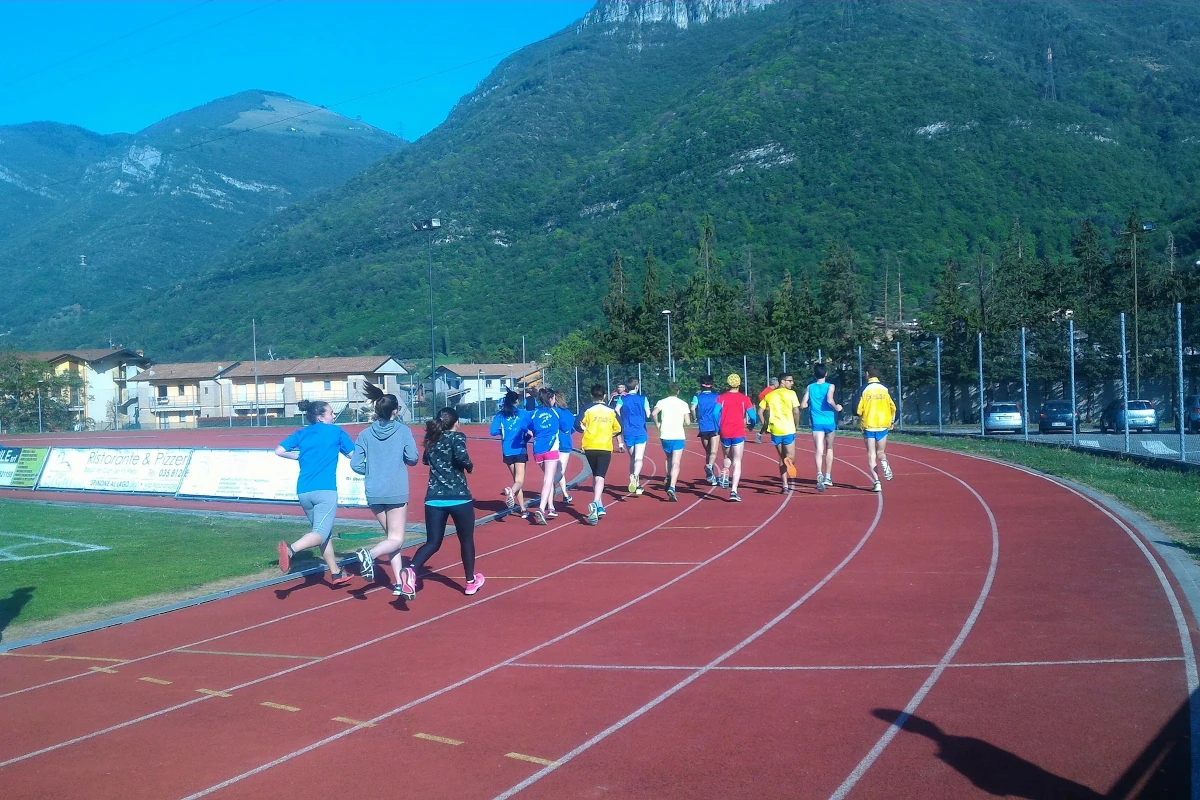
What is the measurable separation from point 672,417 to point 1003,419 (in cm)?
1917

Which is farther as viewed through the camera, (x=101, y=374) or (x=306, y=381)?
(x=101, y=374)

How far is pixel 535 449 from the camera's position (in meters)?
13.3

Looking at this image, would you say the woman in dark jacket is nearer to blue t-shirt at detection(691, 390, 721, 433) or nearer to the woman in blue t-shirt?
the woman in blue t-shirt

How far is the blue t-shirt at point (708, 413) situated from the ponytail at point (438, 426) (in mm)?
6827

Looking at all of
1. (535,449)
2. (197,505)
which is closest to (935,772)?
(535,449)

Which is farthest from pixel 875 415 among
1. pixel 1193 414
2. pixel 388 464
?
pixel 1193 414

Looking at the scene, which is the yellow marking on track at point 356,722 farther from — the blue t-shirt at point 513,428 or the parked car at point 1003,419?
the parked car at point 1003,419

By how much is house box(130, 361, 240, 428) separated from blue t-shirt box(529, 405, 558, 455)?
66351 mm

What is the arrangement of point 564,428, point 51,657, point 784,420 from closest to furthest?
point 51,657 → point 564,428 → point 784,420

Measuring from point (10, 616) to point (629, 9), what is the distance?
16655cm

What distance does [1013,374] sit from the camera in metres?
31.4

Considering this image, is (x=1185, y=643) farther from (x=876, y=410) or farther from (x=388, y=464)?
(x=876, y=410)

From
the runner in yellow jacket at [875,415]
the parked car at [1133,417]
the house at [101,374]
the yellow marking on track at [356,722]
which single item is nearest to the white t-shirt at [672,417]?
the runner in yellow jacket at [875,415]

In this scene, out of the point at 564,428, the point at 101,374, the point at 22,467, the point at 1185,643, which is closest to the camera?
the point at 1185,643
